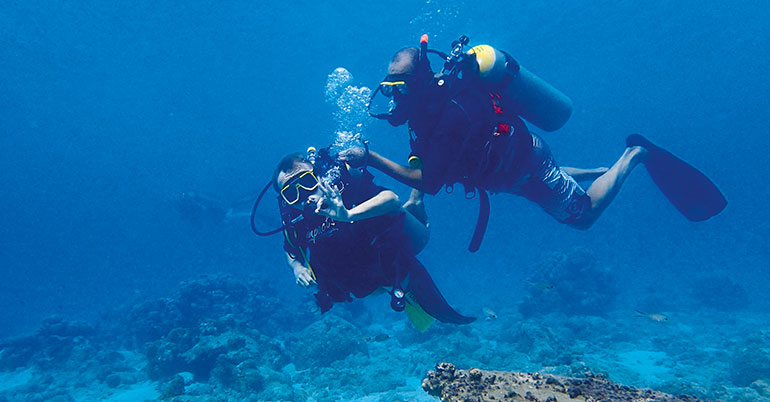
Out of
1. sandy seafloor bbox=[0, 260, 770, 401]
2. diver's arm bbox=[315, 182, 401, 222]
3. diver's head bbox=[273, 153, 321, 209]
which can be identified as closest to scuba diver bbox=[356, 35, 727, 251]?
diver's head bbox=[273, 153, 321, 209]

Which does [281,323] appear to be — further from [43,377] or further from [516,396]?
[516,396]

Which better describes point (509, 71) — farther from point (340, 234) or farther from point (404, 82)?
point (340, 234)

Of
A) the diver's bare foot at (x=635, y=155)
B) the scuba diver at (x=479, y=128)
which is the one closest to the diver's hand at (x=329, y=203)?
the scuba diver at (x=479, y=128)

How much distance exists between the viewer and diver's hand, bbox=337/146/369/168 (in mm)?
4891

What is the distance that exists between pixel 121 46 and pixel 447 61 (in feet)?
220

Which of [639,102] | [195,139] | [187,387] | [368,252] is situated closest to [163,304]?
[187,387]

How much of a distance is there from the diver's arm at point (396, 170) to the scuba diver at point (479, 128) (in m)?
0.01

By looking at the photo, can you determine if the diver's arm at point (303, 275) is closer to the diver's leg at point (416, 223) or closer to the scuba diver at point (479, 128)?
the diver's leg at point (416, 223)

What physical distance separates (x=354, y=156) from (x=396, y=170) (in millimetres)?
687

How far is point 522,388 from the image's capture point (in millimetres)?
3004

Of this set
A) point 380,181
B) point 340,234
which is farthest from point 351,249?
point 380,181

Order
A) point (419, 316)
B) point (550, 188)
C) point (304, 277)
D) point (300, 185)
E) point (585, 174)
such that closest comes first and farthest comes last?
point (300, 185) → point (304, 277) → point (550, 188) → point (419, 316) → point (585, 174)

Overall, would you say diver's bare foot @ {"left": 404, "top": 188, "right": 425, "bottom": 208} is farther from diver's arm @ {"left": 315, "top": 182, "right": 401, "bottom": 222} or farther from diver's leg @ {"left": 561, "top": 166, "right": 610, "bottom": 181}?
diver's leg @ {"left": 561, "top": 166, "right": 610, "bottom": 181}

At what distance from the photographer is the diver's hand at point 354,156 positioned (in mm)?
4891
